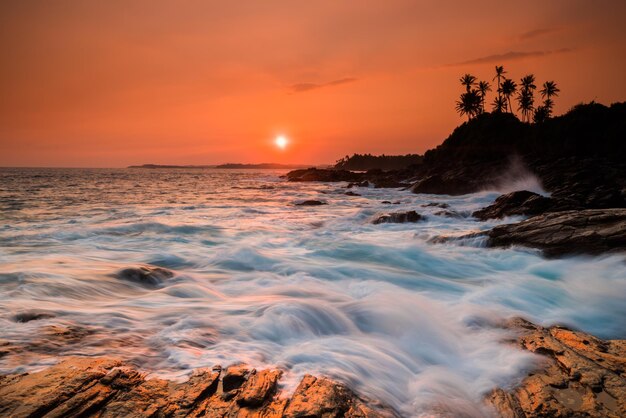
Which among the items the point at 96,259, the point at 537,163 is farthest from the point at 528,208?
the point at 537,163

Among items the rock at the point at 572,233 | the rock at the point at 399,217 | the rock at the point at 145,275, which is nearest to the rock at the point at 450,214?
the rock at the point at 399,217

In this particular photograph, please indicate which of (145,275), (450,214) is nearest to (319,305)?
(145,275)

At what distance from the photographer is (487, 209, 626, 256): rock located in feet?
28.4

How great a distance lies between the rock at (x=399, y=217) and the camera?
17.0 meters

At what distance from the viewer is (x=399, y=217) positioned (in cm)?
1714

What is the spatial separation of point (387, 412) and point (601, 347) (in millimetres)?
2832

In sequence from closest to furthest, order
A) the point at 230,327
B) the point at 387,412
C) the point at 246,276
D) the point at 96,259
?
1. the point at 387,412
2. the point at 230,327
3. the point at 246,276
4. the point at 96,259

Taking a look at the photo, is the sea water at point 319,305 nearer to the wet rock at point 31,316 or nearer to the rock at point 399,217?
the wet rock at point 31,316

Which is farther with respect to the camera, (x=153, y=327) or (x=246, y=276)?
(x=246, y=276)

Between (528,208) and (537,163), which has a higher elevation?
(537,163)

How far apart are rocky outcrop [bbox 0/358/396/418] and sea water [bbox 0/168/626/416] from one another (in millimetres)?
286

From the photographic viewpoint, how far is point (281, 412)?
288 centimetres

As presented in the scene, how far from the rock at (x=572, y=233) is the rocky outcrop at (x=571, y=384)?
5469mm

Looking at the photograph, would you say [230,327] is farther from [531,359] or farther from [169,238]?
[169,238]
